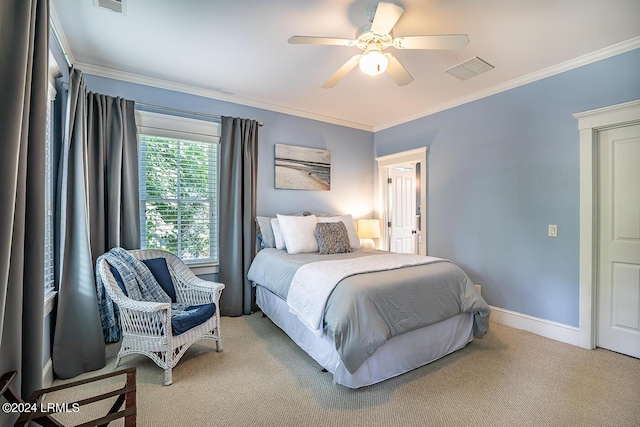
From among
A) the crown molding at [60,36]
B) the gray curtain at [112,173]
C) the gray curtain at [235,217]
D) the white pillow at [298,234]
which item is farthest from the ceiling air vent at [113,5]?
the white pillow at [298,234]

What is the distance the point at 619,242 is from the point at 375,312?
2.38 meters

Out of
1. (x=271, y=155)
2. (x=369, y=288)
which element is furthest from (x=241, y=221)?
(x=369, y=288)

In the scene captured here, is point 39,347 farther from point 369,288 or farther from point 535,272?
point 535,272

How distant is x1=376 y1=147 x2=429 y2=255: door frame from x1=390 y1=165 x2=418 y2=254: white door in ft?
→ 0.41

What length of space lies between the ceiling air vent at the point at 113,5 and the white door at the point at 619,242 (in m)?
4.02

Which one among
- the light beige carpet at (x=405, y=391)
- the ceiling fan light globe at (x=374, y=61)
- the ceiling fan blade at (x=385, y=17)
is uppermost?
the ceiling fan blade at (x=385, y=17)

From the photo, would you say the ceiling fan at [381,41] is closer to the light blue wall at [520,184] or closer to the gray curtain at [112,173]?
the light blue wall at [520,184]

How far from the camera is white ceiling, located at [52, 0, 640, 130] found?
2078 mm

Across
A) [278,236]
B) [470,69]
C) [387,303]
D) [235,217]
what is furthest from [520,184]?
[235,217]

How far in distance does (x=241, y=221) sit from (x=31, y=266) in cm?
238

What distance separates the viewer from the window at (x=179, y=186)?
10.7 ft

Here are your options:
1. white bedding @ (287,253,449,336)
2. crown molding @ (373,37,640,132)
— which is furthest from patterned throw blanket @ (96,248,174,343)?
crown molding @ (373,37,640,132)

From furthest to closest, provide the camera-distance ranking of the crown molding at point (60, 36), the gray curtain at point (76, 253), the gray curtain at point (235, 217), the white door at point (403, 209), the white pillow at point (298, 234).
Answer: the white door at point (403, 209)
the gray curtain at point (235, 217)
the white pillow at point (298, 234)
the gray curtain at point (76, 253)
the crown molding at point (60, 36)

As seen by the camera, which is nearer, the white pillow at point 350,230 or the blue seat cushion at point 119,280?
the blue seat cushion at point 119,280
